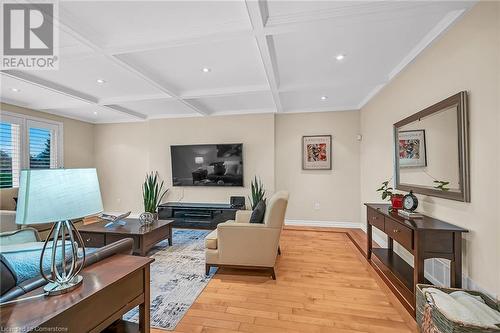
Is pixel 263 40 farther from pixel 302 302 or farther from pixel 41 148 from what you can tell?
pixel 41 148

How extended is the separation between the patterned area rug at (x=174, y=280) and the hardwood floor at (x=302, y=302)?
11 centimetres

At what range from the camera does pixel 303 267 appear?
9.34ft

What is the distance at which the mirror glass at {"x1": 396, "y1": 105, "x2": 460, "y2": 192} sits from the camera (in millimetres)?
1971

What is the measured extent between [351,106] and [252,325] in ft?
14.0

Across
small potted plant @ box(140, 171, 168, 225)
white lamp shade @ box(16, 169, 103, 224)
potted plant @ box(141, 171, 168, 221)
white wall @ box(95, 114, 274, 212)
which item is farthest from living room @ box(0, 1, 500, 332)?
potted plant @ box(141, 171, 168, 221)

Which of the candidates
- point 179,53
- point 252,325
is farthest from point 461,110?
point 179,53

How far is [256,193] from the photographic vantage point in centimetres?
458

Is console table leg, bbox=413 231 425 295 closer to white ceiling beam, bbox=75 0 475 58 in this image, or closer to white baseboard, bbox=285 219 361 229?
white ceiling beam, bbox=75 0 475 58

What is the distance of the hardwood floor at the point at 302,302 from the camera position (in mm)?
1810

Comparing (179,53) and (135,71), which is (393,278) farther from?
(135,71)

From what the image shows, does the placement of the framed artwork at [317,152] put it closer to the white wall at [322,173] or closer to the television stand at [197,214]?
the white wall at [322,173]

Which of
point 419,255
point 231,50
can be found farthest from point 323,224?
point 231,50

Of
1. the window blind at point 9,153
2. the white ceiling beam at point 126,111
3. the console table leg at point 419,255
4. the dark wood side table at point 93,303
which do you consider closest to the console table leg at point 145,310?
the dark wood side table at point 93,303

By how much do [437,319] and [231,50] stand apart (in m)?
2.87
